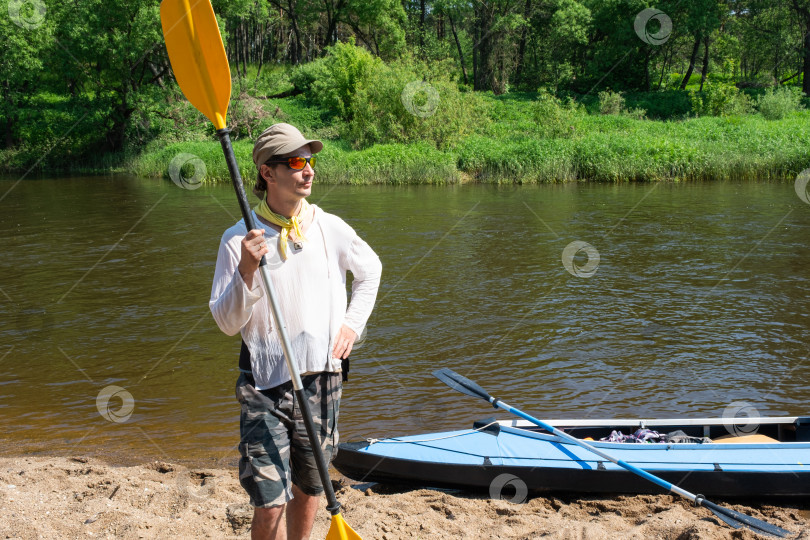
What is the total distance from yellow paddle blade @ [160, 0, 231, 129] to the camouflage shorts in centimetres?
108

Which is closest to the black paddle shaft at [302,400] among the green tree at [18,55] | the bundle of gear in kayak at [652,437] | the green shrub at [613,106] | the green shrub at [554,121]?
the bundle of gear in kayak at [652,437]

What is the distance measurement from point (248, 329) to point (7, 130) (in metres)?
40.4

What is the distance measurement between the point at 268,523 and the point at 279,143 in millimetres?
1418

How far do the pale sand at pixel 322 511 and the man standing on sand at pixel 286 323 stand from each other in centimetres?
119

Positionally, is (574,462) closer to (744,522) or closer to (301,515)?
(744,522)

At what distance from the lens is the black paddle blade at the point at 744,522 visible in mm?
3873

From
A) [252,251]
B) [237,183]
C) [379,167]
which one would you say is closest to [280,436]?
[252,251]

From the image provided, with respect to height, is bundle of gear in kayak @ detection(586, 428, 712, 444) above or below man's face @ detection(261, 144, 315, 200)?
below

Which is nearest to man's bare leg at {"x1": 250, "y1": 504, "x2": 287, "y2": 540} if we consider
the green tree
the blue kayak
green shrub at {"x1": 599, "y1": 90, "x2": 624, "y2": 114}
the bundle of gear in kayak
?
the blue kayak

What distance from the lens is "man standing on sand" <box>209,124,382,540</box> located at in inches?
106

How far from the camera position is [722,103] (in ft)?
118

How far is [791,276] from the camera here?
1112 centimetres

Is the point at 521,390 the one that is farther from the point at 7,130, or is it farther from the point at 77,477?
the point at 7,130

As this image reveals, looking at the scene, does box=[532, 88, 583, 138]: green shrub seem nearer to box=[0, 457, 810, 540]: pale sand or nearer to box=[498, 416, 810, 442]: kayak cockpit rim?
box=[498, 416, 810, 442]: kayak cockpit rim
